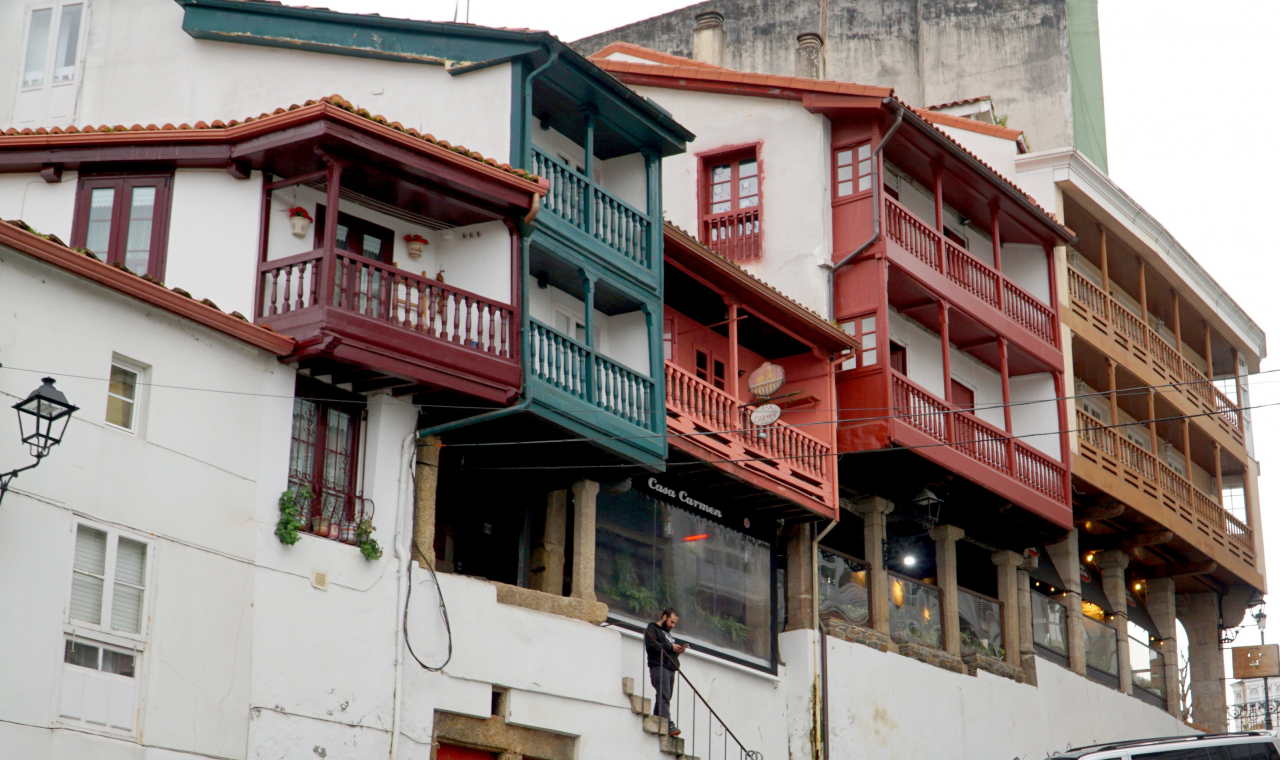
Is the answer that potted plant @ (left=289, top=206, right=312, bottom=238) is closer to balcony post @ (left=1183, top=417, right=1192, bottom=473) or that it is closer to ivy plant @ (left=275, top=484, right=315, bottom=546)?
ivy plant @ (left=275, top=484, right=315, bottom=546)

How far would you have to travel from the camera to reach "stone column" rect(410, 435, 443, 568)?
18844 millimetres

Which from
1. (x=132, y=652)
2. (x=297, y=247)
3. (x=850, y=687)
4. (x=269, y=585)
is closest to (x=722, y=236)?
(x=850, y=687)

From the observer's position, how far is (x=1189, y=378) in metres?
39.1

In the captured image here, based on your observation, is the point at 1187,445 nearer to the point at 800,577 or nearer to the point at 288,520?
the point at 800,577

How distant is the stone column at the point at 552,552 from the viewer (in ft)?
69.5

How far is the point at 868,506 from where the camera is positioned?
28219mm

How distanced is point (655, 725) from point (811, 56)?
19.4 metres

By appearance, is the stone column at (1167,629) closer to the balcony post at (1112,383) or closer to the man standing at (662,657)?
the balcony post at (1112,383)

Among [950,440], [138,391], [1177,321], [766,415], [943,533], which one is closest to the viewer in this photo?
[138,391]

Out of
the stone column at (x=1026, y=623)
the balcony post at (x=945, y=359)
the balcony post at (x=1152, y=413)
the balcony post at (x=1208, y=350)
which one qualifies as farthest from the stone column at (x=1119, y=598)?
the balcony post at (x=945, y=359)

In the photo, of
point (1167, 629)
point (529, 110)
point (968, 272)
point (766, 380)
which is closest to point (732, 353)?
point (766, 380)

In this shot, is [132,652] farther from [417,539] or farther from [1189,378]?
[1189,378]

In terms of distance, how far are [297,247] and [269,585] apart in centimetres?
411

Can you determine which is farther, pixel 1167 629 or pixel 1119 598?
pixel 1167 629
